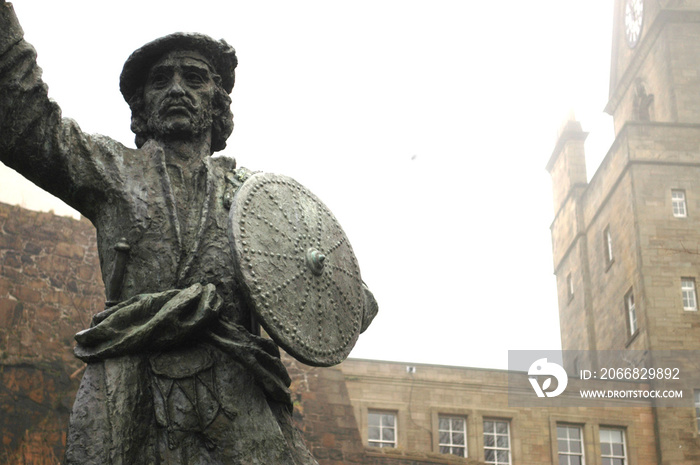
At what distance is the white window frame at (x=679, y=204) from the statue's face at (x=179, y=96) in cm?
4102

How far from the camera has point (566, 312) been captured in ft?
173

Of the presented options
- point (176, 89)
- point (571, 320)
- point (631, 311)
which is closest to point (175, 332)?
point (176, 89)

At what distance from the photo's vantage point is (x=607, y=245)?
47375mm

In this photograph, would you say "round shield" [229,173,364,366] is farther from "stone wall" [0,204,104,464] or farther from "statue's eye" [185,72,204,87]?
"stone wall" [0,204,104,464]

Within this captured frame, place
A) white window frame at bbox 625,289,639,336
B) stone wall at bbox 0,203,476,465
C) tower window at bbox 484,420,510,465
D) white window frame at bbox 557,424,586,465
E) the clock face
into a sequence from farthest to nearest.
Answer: the clock face < white window frame at bbox 625,289,639,336 < white window frame at bbox 557,424,586,465 < tower window at bbox 484,420,510,465 < stone wall at bbox 0,203,476,465

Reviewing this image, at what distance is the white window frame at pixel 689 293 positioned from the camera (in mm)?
42844

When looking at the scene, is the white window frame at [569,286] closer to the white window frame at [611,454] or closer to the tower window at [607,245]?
the tower window at [607,245]

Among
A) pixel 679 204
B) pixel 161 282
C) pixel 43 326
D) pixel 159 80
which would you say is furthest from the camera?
pixel 679 204

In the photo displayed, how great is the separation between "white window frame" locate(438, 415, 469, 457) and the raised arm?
30266 mm

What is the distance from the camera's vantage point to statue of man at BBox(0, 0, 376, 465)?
4.24 metres

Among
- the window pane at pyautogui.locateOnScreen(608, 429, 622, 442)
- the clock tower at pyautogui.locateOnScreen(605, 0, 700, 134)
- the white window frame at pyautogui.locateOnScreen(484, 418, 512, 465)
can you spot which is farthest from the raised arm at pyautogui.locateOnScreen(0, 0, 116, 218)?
the clock tower at pyautogui.locateOnScreen(605, 0, 700, 134)

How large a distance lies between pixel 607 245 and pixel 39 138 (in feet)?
145

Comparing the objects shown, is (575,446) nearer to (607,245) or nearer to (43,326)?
(607,245)

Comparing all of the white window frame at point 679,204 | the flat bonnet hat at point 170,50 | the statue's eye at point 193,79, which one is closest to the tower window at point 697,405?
the white window frame at point 679,204
